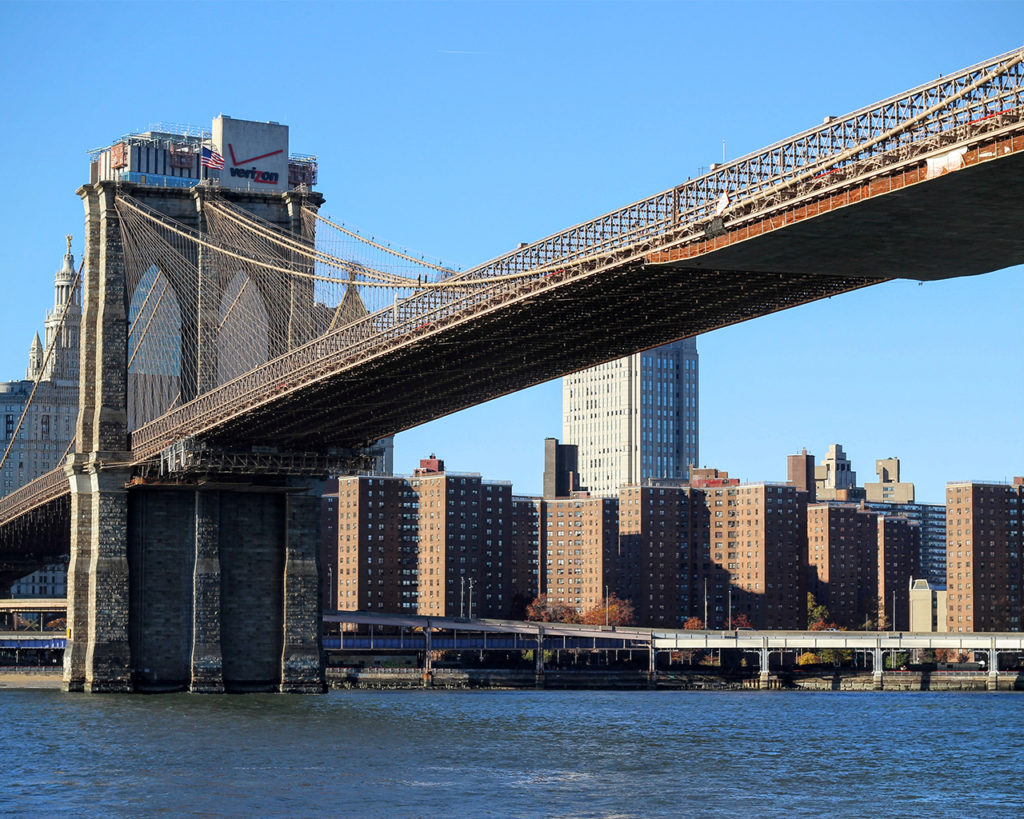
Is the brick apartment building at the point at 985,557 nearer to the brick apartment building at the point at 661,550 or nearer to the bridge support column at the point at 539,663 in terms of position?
the brick apartment building at the point at 661,550

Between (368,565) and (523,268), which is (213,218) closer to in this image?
(523,268)

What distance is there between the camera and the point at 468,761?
1992 inches

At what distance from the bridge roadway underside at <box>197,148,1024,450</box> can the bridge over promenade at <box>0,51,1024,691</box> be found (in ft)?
0.42

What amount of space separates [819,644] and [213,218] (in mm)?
77893

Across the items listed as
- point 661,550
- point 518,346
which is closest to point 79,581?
point 518,346

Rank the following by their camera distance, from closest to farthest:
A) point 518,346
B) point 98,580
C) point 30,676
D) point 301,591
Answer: point 518,346, point 98,580, point 301,591, point 30,676

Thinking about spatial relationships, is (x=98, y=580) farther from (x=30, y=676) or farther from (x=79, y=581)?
(x=30, y=676)

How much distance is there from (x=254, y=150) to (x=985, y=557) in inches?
3440

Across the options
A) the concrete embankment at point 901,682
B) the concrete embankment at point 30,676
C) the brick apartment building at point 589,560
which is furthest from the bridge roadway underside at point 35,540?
the brick apartment building at point 589,560

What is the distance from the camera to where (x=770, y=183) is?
4331 centimetres

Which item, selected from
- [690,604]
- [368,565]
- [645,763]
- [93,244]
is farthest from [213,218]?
[690,604]

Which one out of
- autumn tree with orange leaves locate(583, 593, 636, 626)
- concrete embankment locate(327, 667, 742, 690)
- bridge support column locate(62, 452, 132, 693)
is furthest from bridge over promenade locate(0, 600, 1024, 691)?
bridge support column locate(62, 452, 132, 693)

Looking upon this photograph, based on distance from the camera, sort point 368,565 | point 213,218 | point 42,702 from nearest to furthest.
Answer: point 42,702
point 213,218
point 368,565

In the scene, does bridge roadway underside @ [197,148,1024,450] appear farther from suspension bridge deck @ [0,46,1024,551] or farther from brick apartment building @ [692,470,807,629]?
brick apartment building @ [692,470,807,629]
